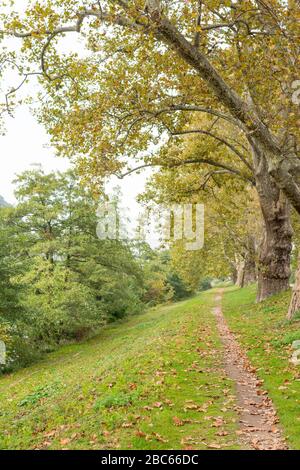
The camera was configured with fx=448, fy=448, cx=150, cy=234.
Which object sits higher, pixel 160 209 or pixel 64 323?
pixel 160 209

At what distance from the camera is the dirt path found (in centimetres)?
744

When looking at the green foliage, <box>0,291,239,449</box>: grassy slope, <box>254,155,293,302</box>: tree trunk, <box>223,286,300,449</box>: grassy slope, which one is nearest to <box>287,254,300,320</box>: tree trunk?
<box>223,286,300,449</box>: grassy slope

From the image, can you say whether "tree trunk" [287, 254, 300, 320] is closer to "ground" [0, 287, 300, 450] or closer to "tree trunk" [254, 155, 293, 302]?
"ground" [0, 287, 300, 450]

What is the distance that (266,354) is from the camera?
13391 mm

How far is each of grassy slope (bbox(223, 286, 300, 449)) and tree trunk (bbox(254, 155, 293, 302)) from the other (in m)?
2.71

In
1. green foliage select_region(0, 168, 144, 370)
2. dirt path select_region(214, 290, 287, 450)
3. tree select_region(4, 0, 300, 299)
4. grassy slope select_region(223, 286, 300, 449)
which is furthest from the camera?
green foliage select_region(0, 168, 144, 370)

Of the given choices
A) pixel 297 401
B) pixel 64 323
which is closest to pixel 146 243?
pixel 64 323

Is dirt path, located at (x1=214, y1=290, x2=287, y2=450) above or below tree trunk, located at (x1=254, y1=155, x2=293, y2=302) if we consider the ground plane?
below

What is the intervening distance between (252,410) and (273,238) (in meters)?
17.5

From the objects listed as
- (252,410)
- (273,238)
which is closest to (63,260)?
(273,238)

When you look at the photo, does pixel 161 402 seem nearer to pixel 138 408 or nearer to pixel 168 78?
pixel 138 408

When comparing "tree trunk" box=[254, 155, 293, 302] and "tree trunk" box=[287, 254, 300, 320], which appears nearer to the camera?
"tree trunk" box=[287, 254, 300, 320]

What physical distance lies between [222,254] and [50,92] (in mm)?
32322

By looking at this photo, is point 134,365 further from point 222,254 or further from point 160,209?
point 222,254
